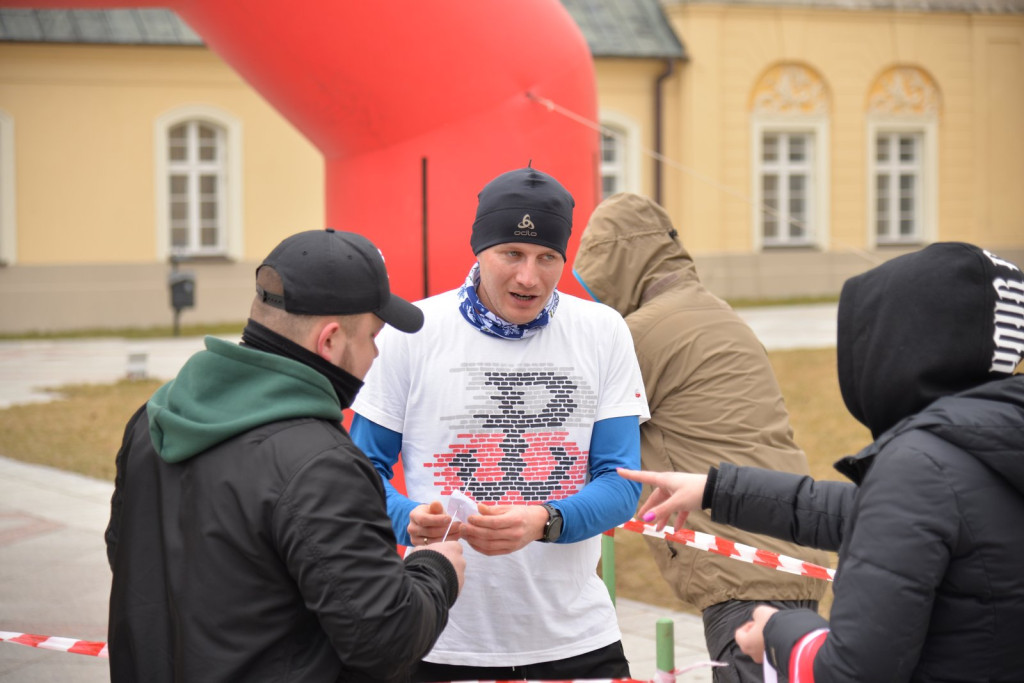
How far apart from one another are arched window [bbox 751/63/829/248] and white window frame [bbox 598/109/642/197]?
101 inches

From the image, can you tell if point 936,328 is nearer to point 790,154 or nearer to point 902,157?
point 790,154

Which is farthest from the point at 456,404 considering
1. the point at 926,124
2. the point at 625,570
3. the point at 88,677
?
the point at 926,124

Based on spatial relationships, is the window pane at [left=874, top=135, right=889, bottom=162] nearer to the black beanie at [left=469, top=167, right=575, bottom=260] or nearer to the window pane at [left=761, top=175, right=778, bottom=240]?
the window pane at [left=761, top=175, right=778, bottom=240]

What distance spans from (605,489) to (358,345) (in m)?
0.85

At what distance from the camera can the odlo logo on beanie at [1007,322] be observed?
1.95 m

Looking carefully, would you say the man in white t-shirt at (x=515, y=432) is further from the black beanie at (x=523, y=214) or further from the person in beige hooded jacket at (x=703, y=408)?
the person in beige hooded jacket at (x=703, y=408)

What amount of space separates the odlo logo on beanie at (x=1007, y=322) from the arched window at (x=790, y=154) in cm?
2448

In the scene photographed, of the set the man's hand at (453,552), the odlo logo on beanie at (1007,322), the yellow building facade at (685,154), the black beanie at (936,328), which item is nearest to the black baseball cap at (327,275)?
the man's hand at (453,552)

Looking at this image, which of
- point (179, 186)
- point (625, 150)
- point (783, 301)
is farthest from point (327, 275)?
point (625, 150)

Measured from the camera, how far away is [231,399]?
2.09 meters

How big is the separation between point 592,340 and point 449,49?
233cm

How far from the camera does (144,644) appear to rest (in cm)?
213

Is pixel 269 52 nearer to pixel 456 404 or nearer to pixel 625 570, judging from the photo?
pixel 456 404

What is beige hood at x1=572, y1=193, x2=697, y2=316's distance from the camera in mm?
3744
